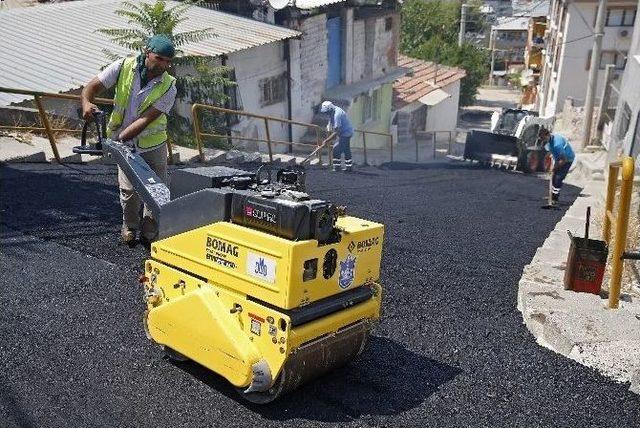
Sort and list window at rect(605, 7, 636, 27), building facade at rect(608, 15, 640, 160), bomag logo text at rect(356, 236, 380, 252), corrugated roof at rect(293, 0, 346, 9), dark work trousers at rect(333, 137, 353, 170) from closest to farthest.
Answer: bomag logo text at rect(356, 236, 380, 252) < building facade at rect(608, 15, 640, 160) < dark work trousers at rect(333, 137, 353, 170) < corrugated roof at rect(293, 0, 346, 9) < window at rect(605, 7, 636, 27)

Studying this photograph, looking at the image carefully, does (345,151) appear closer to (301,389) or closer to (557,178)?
(557,178)

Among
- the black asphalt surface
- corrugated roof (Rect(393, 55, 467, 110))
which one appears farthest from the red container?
corrugated roof (Rect(393, 55, 467, 110))

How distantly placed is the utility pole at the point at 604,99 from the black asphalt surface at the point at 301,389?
11374 mm

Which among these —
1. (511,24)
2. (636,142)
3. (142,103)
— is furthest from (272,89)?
(511,24)

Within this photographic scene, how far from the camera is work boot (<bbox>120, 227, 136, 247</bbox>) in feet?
18.2

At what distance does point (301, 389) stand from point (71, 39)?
37.0ft

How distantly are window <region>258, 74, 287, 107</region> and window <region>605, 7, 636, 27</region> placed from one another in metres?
19.0

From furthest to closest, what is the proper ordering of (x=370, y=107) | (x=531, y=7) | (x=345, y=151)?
(x=531, y=7) → (x=370, y=107) → (x=345, y=151)

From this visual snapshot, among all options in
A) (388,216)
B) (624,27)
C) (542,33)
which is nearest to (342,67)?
(388,216)

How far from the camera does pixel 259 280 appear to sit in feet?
10.5

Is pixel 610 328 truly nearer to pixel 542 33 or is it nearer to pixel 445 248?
pixel 445 248

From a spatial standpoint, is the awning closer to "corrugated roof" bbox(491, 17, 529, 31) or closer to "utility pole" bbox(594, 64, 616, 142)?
"utility pole" bbox(594, 64, 616, 142)

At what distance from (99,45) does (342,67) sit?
33.6 ft

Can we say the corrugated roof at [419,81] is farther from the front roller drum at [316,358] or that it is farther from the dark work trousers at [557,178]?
the front roller drum at [316,358]
